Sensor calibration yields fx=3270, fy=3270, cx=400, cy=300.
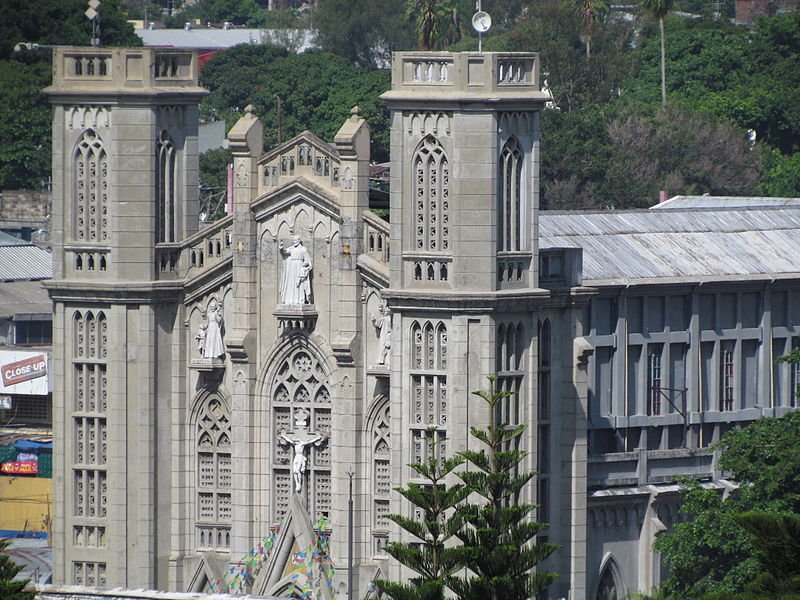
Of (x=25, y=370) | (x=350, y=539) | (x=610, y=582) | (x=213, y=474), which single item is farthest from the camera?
(x=25, y=370)

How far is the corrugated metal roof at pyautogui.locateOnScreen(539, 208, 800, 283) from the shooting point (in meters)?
74.6

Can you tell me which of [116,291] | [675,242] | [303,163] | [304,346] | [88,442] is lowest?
[88,442]

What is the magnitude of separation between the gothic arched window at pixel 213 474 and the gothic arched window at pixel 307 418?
1.35 meters

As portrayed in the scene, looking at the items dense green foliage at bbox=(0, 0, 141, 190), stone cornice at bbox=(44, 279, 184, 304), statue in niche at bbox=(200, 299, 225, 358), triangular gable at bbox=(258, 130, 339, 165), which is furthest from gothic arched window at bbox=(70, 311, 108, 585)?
dense green foliage at bbox=(0, 0, 141, 190)

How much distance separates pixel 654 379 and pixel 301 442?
894cm

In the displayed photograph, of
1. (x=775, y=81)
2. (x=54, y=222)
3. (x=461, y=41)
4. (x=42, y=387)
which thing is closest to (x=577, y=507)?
(x=54, y=222)

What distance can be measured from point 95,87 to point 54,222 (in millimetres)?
3153

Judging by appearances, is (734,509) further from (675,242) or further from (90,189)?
(90,189)

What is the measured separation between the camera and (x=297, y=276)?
70250 mm

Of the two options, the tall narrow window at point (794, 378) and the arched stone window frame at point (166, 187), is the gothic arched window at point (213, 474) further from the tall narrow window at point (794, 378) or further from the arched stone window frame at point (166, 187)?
the tall narrow window at point (794, 378)

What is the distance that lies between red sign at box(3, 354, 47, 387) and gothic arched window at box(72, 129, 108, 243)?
22676mm

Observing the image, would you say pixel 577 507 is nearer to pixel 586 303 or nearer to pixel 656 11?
pixel 586 303

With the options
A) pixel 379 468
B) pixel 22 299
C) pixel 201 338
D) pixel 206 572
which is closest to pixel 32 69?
pixel 22 299

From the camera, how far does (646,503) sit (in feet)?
241
